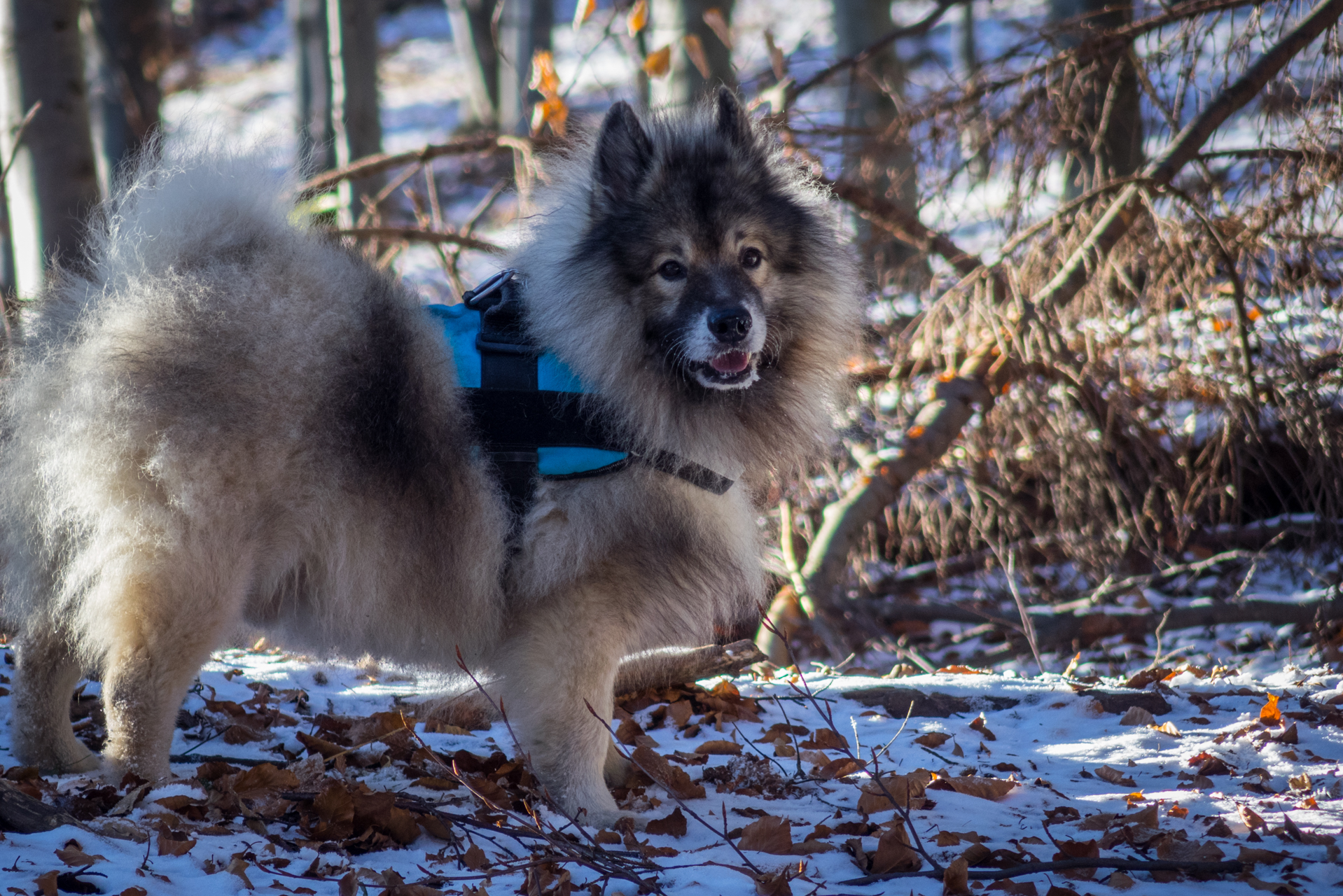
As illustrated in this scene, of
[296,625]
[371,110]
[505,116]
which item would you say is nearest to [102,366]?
[296,625]

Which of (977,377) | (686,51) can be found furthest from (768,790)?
(686,51)

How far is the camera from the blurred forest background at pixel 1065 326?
15.9ft

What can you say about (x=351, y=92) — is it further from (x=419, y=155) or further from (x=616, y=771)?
(x=616, y=771)

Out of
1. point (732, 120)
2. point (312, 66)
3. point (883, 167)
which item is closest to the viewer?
point (732, 120)

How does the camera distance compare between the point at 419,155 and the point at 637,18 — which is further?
the point at 419,155

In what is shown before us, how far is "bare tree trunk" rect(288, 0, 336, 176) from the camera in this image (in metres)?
12.4

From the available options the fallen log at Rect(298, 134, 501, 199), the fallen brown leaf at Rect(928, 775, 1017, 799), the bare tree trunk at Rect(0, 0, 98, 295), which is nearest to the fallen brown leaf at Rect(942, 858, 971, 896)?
the fallen brown leaf at Rect(928, 775, 1017, 799)

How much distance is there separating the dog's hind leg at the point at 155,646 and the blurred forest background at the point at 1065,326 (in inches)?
84.9

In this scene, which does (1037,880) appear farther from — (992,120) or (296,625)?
(992,120)

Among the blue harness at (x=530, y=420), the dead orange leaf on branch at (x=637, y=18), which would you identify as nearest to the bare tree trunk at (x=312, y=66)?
the dead orange leaf on branch at (x=637, y=18)

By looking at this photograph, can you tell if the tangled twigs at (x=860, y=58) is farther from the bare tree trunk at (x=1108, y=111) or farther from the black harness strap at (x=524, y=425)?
the black harness strap at (x=524, y=425)

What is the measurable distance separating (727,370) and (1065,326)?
2777 mm

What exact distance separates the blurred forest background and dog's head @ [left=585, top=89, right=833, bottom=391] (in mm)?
1140

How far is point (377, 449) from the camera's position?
2.78m
